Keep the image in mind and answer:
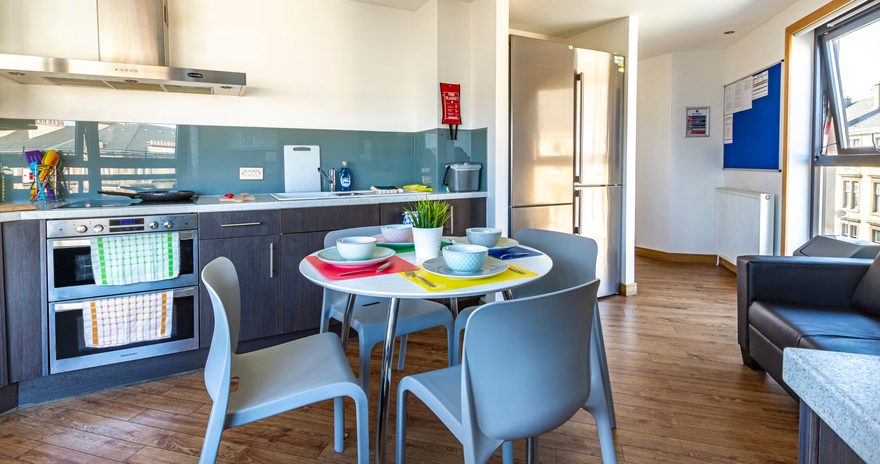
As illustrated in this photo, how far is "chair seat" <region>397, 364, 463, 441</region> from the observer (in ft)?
4.08

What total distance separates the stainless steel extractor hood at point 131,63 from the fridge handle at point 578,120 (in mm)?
2469

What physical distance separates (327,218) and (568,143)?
203 centimetres

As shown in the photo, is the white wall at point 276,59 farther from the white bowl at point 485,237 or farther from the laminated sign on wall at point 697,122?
the laminated sign on wall at point 697,122

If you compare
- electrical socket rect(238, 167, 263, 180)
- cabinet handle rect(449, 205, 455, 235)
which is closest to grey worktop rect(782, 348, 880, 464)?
cabinet handle rect(449, 205, 455, 235)

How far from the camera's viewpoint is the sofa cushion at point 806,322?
1.97 meters

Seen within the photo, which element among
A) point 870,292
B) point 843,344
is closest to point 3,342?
point 843,344

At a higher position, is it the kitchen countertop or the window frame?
the window frame

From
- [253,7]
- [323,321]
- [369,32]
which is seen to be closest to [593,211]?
[369,32]

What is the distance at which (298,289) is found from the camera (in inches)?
115

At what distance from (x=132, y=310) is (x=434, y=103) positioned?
7.85ft

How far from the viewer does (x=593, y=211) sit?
405 centimetres

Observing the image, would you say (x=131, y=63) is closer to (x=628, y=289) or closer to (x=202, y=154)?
(x=202, y=154)

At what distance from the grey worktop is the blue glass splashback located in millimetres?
3199

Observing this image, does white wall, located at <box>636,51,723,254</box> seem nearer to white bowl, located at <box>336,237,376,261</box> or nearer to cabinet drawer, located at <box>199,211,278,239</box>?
cabinet drawer, located at <box>199,211,278,239</box>
